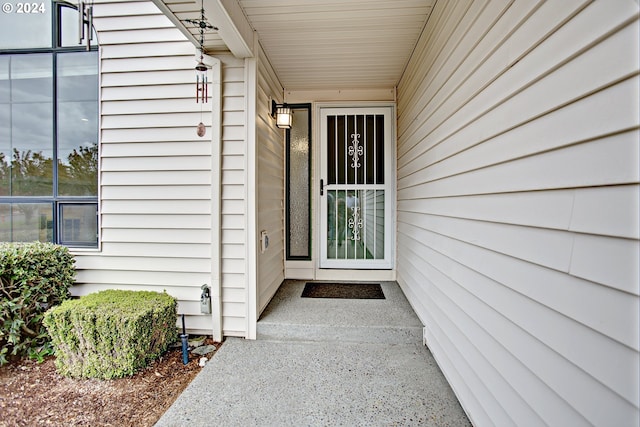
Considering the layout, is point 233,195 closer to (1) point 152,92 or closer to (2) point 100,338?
(1) point 152,92

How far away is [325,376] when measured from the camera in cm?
194

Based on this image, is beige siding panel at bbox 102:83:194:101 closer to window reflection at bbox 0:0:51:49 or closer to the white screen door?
window reflection at bbox 0:0:51:49

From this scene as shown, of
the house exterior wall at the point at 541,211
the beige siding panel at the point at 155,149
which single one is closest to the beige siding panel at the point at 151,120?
the beige siding panel at the point at 155,149

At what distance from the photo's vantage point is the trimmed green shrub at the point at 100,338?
1991 mm

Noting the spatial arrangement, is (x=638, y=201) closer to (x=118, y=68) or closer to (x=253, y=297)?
(x=253, y=297)

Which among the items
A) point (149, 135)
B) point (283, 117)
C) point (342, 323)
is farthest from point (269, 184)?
point (342, 323)

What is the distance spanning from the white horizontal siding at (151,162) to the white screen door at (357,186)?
157 cm

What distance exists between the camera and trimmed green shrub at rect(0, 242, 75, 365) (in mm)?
2186

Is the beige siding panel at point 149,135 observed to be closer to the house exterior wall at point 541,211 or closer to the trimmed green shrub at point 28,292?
the trimmed green shrub at point 28,292

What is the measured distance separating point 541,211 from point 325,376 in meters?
1.60

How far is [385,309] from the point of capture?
2682 mm

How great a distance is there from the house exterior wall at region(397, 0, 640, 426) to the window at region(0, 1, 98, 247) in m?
3.08

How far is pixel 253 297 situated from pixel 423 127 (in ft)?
6.49

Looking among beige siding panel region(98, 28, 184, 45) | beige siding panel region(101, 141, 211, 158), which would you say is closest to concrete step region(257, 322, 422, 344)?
beige siding panel region(101, 141, 211, 158)
